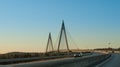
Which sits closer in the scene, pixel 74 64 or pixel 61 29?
pixel 74 64

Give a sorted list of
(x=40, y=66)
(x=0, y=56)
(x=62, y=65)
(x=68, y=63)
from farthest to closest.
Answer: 1. (x=0, y=56)
2. (x=68, y=63)
3. (x=62, y=65)
4. (x=40, y=66)

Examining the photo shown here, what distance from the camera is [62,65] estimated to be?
2170cm

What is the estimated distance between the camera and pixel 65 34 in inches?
3388

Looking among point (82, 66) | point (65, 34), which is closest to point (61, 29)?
point (65, 34)

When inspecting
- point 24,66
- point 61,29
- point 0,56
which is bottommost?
point 24,66

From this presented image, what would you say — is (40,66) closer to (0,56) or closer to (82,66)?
(82,66)

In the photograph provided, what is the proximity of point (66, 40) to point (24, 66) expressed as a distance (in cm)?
7107

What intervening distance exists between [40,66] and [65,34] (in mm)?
68114

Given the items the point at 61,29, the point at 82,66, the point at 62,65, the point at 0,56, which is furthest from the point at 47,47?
the point at 62,65

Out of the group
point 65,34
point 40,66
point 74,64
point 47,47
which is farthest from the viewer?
point 47,47

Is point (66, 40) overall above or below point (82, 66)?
above

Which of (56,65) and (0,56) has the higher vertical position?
(0,56)

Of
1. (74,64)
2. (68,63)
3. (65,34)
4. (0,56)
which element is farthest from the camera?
(65,34)

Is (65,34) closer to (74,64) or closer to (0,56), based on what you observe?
(0,56)
